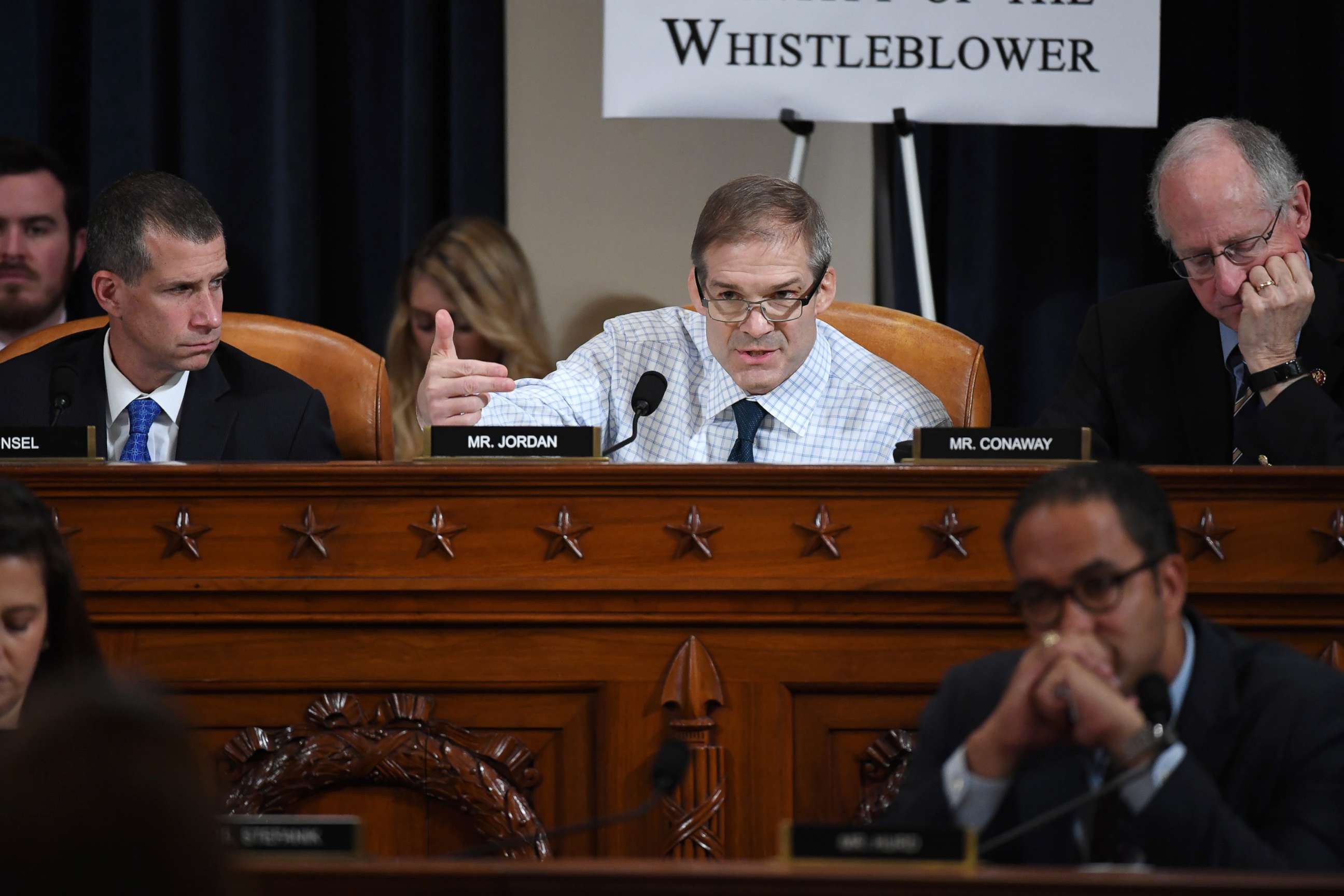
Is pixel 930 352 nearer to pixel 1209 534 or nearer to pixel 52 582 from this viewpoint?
pixel 1209 534

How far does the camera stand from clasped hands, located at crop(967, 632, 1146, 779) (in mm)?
1624

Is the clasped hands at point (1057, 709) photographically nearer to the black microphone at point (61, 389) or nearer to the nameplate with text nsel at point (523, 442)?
the nameplate with text nsel at point (523, 442)

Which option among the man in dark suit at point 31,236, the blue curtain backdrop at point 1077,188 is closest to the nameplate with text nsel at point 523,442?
the blue curtain backdrop at point 1077,188

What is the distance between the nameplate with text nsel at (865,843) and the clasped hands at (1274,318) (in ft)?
4.93

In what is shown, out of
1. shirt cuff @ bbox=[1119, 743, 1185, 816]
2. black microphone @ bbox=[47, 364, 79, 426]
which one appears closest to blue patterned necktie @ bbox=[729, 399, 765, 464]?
black microphone @ bbox=[47, 364, 79, 426]

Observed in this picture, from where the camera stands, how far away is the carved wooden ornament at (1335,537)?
2.19m

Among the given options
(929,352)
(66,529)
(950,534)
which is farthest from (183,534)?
(929,352)

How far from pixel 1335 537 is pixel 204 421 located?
1.94 meters

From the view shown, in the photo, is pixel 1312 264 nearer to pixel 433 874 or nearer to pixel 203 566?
pixel 203 566

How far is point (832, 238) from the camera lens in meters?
4.28

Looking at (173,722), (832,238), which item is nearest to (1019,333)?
(832,238)

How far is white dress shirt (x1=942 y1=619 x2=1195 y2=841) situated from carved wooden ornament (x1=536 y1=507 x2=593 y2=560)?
0.65 meters

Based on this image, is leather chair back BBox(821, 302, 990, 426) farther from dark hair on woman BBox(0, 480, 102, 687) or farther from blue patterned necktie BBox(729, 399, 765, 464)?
dark hair on woman BBox(0, 480, 102, 687)

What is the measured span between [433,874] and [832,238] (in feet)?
10.2
